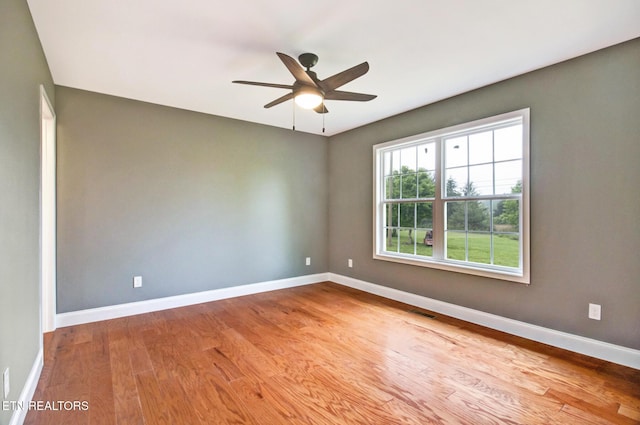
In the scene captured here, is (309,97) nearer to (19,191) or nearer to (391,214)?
(19,191)

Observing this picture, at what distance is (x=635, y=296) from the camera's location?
2.31 m

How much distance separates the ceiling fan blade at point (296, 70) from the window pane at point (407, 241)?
2.43 meters

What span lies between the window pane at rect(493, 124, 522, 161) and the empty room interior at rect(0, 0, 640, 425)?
21 mm

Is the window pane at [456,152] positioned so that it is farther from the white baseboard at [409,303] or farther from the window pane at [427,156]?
the white baseboard at [409,303]

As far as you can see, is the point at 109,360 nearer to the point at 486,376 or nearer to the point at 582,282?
the point at 486,376

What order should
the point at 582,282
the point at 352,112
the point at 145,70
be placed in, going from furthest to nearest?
the point at 352,112
the point at 145,70
the point at 582,282

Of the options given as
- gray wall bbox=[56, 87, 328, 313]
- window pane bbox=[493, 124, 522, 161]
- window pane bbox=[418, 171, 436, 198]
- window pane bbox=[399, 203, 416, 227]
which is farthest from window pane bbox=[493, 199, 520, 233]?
gray wall bbox=[56, 87, 328, 313]

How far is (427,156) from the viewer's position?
12.6ft

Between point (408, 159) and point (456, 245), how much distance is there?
130 cm

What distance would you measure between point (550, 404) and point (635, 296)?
1185mm

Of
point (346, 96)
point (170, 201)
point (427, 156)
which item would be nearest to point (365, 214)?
point (427, 156)

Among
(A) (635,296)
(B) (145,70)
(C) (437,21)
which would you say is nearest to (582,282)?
(A) (635,296)

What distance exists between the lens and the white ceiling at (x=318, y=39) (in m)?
1.99

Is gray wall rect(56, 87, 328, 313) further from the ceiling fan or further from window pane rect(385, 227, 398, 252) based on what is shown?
the ceiling fan
